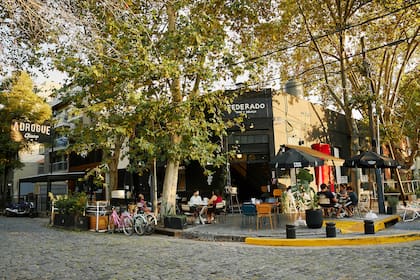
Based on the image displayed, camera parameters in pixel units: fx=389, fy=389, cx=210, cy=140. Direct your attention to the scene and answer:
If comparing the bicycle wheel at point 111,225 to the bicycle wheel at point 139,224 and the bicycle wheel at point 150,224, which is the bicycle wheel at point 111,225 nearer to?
the bicycle wheel at point 139,224

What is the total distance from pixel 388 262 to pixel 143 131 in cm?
896

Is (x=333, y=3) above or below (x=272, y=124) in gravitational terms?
above

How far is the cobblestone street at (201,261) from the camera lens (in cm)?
673

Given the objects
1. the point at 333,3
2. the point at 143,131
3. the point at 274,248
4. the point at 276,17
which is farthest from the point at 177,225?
the point at 333,3

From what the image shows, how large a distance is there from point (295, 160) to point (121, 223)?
21.6ft

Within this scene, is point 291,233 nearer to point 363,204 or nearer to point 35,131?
point 363,204

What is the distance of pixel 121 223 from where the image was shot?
46.0ft

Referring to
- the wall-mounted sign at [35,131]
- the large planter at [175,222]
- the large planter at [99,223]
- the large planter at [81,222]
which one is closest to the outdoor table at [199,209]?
the large planter at [175,222]

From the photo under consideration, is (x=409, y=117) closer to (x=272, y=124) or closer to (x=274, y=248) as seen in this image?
(x=272, y=124)

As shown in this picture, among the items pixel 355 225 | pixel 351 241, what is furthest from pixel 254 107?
pixel 351 241

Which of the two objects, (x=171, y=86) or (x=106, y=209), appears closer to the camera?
(x=171, y=86)

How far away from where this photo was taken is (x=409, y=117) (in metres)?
25.1

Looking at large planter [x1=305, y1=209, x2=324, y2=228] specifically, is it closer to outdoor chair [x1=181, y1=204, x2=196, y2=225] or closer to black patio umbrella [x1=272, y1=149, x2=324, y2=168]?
black patio umbrella [x1=272, y1=149, x2=324, y2=168]

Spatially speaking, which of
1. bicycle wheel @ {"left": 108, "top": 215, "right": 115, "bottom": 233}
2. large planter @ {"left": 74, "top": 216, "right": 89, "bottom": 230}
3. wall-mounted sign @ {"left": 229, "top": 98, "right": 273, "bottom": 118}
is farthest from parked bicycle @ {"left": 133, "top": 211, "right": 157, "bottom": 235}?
wall-mounted sign @ {"left": 229, "top": 98, "right": 273, "bottom": 118}
